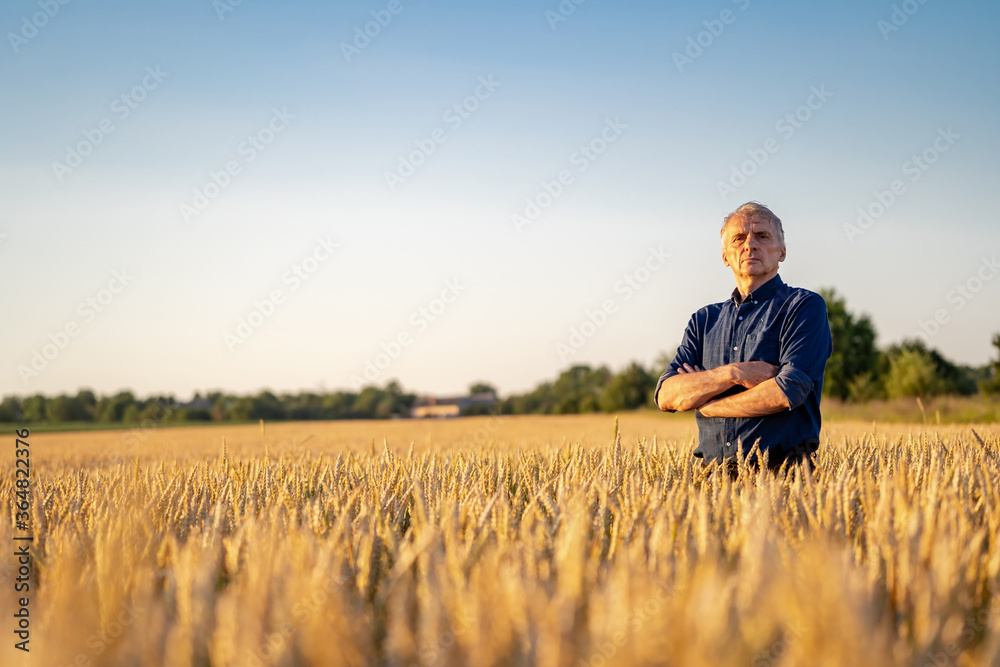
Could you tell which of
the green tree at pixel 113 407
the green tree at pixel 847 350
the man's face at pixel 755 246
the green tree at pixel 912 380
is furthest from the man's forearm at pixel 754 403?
the green tree at pixel 113 407

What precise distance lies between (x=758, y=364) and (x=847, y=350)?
39.5 metres

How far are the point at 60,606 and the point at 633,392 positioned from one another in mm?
56969

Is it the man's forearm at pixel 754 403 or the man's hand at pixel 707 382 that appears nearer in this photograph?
the man's forearm at pixel 754 403

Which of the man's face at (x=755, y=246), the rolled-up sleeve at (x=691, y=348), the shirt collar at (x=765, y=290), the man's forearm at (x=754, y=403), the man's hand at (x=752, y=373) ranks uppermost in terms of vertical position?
the man's face at (x=755, y=246)

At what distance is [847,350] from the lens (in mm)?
38500

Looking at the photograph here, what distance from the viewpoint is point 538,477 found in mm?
4059

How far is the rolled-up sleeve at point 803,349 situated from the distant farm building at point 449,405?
6717cm

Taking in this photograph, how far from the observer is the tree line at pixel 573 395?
31.2 metres

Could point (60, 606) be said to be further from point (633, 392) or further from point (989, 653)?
point (633, 392)

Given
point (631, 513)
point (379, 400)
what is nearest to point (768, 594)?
point (631, 513)

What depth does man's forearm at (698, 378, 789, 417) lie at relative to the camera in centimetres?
356

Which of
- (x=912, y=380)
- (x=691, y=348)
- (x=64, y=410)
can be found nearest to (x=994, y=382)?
(x=912, y=380)

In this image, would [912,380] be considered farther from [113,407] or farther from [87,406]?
[87,406]

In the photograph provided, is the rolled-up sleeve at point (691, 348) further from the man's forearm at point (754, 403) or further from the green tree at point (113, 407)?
the green tree at point (113, 407)
